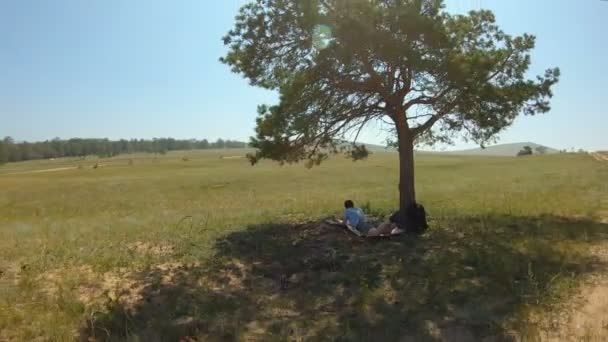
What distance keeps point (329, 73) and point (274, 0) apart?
271 cm

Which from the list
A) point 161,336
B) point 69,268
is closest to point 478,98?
point 161,336

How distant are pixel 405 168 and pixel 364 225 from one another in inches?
124

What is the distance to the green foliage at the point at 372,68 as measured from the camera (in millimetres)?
11195

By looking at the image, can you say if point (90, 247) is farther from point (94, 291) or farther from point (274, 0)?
point (274, 0)

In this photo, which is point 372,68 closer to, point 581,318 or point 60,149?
point 581,318

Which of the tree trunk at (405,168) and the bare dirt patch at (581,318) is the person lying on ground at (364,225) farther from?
the bare dirt patch at (581,318)

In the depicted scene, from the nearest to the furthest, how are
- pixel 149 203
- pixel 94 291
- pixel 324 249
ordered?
pixel 94 291 < pixel 324 249 < pixel 149 203

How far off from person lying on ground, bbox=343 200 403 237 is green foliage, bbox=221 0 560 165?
9.96 ft

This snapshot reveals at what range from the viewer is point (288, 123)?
12.8 meters

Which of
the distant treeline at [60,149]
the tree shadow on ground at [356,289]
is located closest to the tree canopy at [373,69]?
the tree shadow on ground at [356,289]

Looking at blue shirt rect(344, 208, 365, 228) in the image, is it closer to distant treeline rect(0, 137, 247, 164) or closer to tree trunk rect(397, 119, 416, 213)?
tree trunk rect(397, 119, 416, 213)

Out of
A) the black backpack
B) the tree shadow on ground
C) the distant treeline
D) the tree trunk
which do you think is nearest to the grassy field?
the tree shadow on ground

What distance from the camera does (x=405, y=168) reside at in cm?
1393

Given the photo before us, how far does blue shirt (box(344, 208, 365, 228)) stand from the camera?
12073mm
